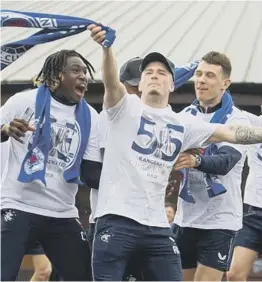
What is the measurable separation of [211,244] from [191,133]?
3.55 feet

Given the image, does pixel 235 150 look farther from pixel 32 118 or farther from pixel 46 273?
pixel 46 273

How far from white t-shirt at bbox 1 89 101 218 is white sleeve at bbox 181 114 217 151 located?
0.60 metres

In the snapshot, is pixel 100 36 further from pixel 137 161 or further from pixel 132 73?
pixel 132 73

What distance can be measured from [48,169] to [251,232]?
215cm

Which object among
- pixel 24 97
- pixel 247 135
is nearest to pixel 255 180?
pixel 247 135

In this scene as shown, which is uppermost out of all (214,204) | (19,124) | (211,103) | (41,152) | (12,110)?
(211,103)

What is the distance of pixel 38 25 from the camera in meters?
4.53

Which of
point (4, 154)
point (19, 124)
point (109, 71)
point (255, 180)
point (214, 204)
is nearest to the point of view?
point (109, 71)

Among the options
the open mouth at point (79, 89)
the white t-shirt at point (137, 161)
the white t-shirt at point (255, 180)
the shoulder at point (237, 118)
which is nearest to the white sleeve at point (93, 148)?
the open mouth at point (79, 89)

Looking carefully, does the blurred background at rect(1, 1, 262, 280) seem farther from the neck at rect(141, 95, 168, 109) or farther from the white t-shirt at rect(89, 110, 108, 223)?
the neck at rect(141, 95, 168, 109)

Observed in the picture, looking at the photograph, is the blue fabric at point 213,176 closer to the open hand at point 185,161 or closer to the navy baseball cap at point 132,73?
the open hand at point 185,161

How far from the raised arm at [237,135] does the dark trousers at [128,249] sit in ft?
2.47

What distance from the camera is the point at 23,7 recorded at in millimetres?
12750

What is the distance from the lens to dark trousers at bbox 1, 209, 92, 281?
4.59 m
